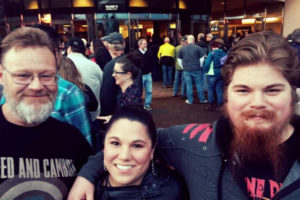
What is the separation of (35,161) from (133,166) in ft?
1.67

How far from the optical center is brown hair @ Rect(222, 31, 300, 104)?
135 cm

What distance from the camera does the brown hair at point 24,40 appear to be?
146 cm

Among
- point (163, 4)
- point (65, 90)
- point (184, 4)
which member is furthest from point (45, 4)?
point (65, 90)

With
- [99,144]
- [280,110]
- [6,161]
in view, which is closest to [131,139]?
[6,161]

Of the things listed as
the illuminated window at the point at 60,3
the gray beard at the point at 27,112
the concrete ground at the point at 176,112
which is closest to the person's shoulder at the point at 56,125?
the gray beard at the point at 27,112

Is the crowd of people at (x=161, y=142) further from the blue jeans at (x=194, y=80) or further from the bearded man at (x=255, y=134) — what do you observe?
the blue jeans at (x=194, y=80)

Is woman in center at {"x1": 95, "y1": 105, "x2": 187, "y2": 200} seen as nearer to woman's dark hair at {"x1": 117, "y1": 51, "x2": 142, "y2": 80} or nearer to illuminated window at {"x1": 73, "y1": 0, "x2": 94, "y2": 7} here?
woman's dark hair at {"x1": 117, "y1": 51, "x2": 142, "y2": 80}

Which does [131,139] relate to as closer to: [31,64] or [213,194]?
[213,194]

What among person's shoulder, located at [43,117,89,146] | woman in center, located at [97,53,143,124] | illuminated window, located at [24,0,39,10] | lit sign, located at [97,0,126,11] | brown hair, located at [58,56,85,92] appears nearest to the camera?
person's shoulder, located at [43,117,89,146]

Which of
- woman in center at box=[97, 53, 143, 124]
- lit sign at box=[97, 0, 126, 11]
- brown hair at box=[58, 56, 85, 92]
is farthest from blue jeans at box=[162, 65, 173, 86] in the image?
brown hair at box=[58, 56, 85, 92]

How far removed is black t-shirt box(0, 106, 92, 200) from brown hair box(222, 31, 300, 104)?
3.28ft

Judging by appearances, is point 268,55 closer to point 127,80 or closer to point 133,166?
point 133,166

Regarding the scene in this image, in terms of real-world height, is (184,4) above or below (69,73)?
above

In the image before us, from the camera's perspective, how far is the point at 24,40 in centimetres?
147
